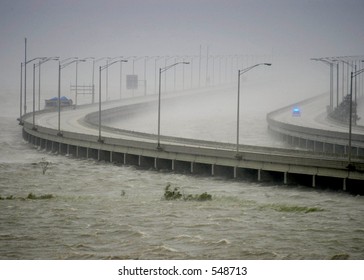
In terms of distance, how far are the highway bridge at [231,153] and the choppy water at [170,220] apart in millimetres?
1617

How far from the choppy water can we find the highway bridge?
1.62 meters

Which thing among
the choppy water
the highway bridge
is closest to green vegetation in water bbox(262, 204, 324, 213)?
the choppy water

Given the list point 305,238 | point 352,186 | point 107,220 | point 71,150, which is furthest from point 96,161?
point 305,238

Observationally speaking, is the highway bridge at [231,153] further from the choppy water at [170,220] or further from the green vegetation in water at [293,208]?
the green vegetation in water at [293,208]

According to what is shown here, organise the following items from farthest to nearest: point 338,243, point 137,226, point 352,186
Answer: point 352,186
point 137,226
point 338,243

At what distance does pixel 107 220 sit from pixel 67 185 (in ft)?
70.0

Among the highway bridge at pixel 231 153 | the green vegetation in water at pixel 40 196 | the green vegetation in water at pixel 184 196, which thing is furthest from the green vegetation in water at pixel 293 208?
the green vegetation in water at pixel 40 196

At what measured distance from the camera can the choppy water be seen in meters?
37.5

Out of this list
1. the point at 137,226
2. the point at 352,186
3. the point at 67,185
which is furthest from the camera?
the point at 67,185

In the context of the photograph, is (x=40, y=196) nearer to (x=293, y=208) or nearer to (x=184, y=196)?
(x=184, y=196)

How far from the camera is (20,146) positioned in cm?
10750

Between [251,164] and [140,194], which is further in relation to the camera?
[251,164]

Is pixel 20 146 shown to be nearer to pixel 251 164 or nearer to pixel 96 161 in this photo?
pixel 96 161

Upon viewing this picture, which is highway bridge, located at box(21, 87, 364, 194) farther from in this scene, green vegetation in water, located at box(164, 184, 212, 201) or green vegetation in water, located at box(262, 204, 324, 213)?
green vegetation in water, located at box(164, 184, 212, 201)
